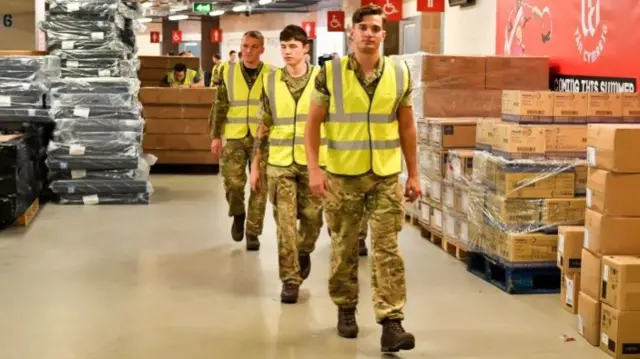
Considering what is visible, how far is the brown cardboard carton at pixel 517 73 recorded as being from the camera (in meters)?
8.88

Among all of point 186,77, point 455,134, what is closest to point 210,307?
point 455,134

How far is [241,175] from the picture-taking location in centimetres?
777

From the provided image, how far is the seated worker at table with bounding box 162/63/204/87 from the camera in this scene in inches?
619

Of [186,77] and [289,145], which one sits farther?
[186,77]

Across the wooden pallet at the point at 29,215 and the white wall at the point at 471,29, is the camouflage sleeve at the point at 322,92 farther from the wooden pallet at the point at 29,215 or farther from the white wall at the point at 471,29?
the white wall at the point at 471,29

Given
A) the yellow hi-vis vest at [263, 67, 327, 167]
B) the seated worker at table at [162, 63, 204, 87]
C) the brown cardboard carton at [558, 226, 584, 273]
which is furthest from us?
the seated worker at table at [162, 63, 204, 87]

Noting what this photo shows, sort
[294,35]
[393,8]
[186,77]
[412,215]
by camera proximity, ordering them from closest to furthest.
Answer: [294,35] → [412,215] → [393,8] → [186,77]

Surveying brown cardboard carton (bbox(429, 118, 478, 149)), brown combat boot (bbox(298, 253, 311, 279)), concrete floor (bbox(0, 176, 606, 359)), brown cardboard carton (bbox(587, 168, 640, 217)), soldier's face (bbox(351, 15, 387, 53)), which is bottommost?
concrete floor (bbox(0, 176, 606, 359))

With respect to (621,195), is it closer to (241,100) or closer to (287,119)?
(287,119)

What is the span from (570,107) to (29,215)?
5.45m

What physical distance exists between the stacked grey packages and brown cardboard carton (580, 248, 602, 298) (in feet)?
20.5

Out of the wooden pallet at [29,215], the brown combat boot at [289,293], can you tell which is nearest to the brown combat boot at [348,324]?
the brown combat boot at [289,293]

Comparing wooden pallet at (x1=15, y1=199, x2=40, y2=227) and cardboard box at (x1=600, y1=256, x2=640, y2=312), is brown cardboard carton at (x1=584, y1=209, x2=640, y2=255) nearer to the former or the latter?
cardboard box at (x1=600, y1=256, x2=640, y2=312)

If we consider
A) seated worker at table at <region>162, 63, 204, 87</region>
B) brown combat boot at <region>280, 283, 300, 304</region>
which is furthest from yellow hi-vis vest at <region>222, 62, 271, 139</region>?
seated worker at table at <region>162, 63, 204, 87</region>
